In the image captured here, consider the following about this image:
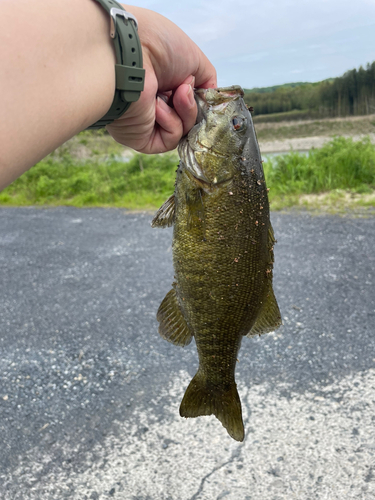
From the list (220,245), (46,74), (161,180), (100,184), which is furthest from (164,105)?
(100,184)

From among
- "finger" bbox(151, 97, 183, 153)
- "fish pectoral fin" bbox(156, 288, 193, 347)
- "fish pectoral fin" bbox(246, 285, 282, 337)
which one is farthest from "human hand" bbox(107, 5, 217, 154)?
"fish pectoral fin" bbox(246, 285, 282, 337)

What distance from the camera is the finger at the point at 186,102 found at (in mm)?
1923

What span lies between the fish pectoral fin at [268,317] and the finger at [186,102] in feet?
2.94

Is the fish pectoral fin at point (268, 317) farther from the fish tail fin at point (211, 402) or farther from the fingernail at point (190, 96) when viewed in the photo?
the fingernail at point (190, 96)

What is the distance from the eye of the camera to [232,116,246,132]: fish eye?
196 cm

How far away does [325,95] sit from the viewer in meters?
16.8

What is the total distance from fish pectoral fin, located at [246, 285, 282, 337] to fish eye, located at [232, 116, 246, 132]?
76 centimetres

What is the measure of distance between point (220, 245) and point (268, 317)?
1.53ft

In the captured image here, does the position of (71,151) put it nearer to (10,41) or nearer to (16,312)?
(16,312)

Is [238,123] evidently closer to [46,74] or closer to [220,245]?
[220,245]

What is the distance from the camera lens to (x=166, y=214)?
2.03 meters

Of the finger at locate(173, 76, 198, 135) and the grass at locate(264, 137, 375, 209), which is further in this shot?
the grass at locate(264, 137, 375, 209)

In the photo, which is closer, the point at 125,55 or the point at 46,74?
the point at 46,74

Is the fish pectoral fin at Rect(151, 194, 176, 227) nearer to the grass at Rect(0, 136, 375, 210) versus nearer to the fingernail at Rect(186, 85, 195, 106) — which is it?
the fingernail at Rect(186, 85, 195, 106)
